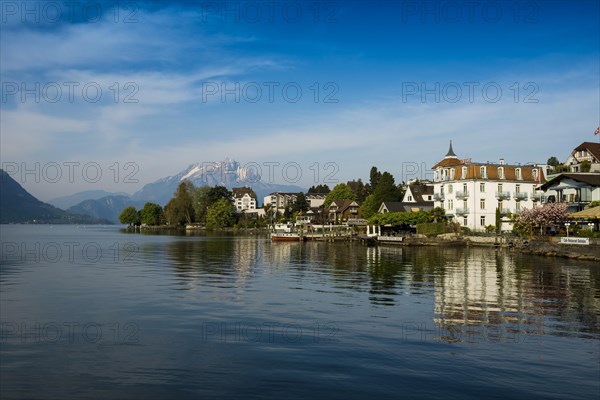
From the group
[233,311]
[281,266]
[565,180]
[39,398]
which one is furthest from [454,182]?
[39,398]

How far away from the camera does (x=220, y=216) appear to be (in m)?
196

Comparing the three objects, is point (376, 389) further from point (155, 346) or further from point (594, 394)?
point (155, 346)

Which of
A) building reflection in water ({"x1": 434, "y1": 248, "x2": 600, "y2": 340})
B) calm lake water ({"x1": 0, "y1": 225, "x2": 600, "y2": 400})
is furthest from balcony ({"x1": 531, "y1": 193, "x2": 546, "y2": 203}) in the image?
calm lake water ({"x1": 0, "y1": 225, "x2": 600, "y2": 400})

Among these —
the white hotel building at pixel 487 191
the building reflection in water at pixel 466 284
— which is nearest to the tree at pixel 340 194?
the white hotel building at pixel 487 191

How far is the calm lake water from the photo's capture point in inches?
565

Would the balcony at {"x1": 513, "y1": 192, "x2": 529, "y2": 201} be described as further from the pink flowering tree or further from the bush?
the pink flowering tree

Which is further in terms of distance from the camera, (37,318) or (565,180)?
(565,180)

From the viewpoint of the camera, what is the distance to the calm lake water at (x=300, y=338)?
1434 centimetres

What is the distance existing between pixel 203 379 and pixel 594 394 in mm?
10989

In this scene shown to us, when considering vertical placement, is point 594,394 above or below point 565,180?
below

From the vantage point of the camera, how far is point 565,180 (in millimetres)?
75250

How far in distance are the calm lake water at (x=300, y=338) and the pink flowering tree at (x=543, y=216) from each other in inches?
1345

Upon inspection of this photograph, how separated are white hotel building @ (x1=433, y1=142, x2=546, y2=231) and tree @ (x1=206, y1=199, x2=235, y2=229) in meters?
115

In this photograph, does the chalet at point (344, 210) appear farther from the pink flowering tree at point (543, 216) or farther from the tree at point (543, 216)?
the tree at point (543, 216)
